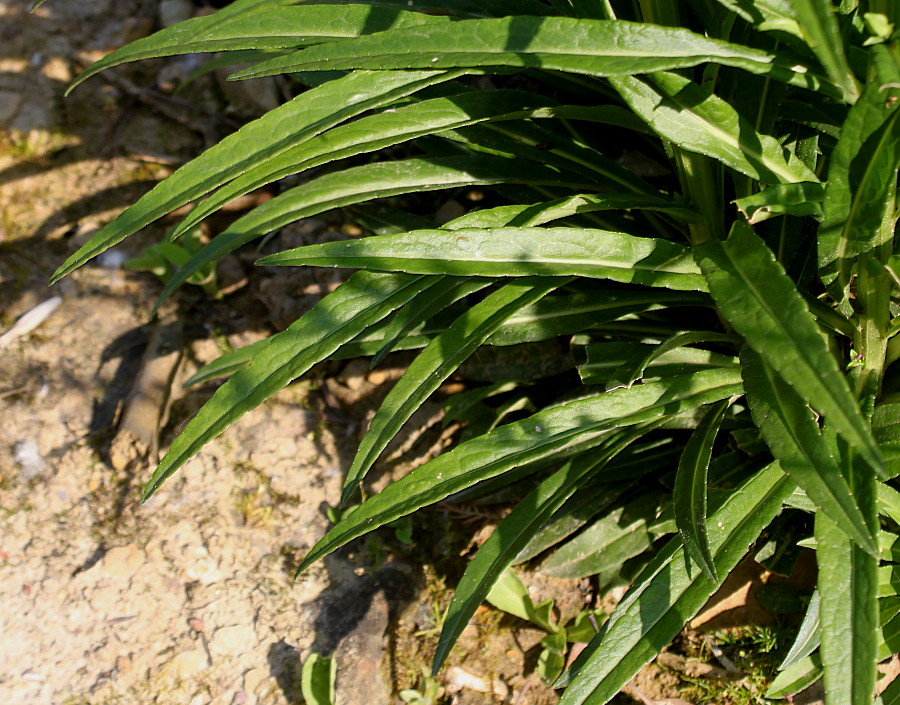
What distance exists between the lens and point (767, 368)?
0.98 meters

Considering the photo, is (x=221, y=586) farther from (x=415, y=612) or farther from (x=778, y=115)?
(x=778, y=115)

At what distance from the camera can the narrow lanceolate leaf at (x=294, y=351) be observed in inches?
42.6

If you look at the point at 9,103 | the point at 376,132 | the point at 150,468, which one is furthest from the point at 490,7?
the point at 9,103

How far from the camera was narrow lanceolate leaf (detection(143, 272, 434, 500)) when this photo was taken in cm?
108

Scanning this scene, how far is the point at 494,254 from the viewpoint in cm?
101

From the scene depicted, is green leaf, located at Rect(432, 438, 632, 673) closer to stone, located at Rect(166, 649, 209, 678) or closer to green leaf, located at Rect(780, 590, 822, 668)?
green leaf, located at Rect(780, 590, 822, 668)

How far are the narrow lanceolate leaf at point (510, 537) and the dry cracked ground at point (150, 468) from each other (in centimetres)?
35

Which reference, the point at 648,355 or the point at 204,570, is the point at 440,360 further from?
the point at 204,570

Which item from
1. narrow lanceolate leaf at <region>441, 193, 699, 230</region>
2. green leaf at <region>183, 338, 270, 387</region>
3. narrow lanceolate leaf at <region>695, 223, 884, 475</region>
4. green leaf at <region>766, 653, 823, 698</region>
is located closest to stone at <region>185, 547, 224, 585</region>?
green leaf at <region>183, 338, 270, 387</region>

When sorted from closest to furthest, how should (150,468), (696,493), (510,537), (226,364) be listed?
(696,493) < (510,537) < (226,364) < (150,468)

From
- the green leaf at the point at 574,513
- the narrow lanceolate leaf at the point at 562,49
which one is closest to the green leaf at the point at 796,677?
the green leaf at the point at 574,513

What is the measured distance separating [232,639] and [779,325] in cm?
120

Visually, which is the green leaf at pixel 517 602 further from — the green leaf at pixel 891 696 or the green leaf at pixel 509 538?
the green leaf at pixel 891 696

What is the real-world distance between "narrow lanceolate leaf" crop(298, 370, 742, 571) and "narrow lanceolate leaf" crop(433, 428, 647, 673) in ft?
0.35
